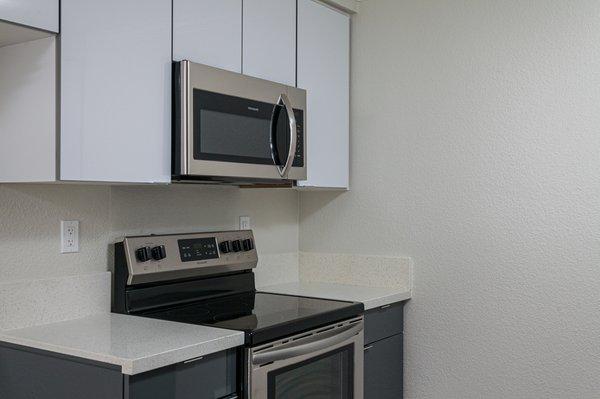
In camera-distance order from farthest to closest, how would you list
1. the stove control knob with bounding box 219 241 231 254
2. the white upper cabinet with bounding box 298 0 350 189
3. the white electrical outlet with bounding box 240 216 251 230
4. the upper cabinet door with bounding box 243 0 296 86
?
the white electrical outlet with bounding box 240 216 251 230
the white upper cabinet with bounding box 298 0 350 189
the stove control knob with bounding box 219 241 231 254
the upper cabinet door with bounding box 243 0 296 86

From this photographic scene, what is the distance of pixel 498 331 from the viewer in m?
2.59

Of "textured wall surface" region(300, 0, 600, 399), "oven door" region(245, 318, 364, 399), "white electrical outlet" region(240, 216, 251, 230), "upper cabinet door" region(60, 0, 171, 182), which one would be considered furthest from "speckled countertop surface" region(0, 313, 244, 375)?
"textured wall surface" region(300, 0, 600, 399)

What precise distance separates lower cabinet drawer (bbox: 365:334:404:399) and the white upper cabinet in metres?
0.71

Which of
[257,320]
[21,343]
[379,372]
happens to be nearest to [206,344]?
Result: [257,320]

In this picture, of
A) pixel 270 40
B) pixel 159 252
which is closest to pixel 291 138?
pixel 270 40

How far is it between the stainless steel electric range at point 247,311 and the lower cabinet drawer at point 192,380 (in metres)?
0.05

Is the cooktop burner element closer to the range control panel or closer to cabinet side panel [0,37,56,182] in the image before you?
the range control panel

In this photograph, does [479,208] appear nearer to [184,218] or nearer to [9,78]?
[184,218]

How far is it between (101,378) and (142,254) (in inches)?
25.7

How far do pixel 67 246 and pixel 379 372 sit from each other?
1340mm

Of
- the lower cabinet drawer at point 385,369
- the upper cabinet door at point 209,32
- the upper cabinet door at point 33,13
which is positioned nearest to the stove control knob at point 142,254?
the upper cabinet door at point 209,32

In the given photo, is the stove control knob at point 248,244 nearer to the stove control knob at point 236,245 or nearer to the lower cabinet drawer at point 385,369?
the stove control knob at point 236,245

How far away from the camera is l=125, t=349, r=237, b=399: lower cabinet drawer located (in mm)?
1631

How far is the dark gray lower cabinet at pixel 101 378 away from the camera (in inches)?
64.0
